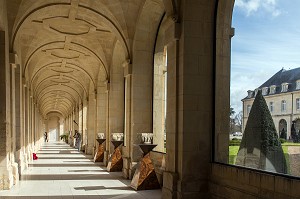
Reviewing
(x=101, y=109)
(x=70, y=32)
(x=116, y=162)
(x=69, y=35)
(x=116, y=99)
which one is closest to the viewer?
(x=116, y=162)

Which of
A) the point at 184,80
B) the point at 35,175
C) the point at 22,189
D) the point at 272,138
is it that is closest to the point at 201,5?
the point at 184,80

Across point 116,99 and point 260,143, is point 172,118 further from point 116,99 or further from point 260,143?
point 116,99

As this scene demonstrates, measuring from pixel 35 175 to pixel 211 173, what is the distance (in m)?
7.73

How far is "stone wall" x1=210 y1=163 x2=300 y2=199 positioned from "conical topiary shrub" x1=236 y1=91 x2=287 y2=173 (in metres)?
0.26

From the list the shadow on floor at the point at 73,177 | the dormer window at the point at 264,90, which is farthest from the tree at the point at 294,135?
the shadow on floor at the point at 73,177

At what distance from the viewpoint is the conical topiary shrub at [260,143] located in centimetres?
561

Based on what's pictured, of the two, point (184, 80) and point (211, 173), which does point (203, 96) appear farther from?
point (211, 173)

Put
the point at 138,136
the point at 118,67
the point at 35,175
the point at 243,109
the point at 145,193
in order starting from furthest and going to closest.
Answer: the point at 118,67 → the point at 35,175 → the point at 138,136 → the point at 145,193 → the point at 243,109

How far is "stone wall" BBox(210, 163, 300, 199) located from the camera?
485cm

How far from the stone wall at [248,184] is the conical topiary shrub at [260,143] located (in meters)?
0.26

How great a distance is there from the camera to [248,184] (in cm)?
566

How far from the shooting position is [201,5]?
7.26m

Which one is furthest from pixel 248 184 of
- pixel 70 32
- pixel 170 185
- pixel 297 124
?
pixel 70 32

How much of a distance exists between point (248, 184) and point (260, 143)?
0.79 metres
